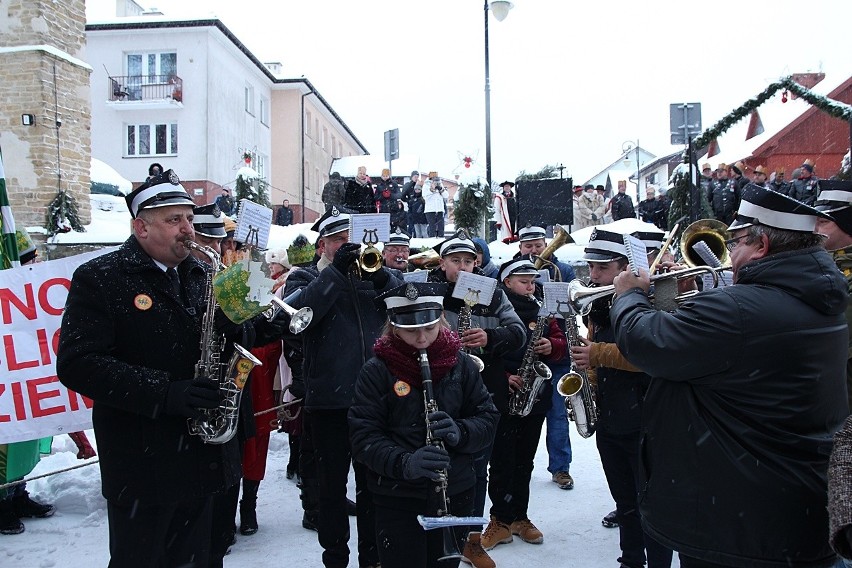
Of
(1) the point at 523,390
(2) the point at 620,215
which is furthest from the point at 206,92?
(1) the point at 523,390

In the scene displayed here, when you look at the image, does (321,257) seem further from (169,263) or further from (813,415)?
(813,415)

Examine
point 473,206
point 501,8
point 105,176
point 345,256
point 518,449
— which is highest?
point 501,8

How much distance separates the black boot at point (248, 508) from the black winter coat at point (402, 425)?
6.85 ft

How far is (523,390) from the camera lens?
5309 mm

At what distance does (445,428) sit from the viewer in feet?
11.0

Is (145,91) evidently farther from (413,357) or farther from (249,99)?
(413,357)

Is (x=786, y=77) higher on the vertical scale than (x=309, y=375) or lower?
higher

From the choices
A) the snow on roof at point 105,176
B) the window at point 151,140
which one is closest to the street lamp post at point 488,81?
the snow on roof at point 105,176

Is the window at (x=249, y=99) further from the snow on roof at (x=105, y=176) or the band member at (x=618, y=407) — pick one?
the band member at (x=618, y=407)

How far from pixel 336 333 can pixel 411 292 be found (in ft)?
3.25

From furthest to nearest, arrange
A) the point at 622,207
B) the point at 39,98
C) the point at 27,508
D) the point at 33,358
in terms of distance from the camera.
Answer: the point at 39,98, the point at 622,207, the point at 27,508, the point at 33,358

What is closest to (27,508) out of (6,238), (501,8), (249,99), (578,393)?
(6,238)

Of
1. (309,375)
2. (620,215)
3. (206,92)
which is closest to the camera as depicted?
(309,375)

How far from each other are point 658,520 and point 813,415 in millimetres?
702
